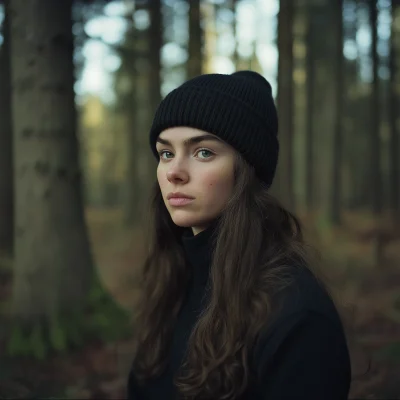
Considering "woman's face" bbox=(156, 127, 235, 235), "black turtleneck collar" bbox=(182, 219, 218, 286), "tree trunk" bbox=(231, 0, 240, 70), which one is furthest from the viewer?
"tree trunk" bbox=(231, 0, 240, 70)

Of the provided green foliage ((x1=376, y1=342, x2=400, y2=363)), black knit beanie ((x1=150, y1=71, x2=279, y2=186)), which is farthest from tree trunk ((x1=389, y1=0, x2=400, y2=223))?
black knit beanie ((x1=150, y1=71, x2=279, y2=186))

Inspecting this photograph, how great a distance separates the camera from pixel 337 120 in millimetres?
14211

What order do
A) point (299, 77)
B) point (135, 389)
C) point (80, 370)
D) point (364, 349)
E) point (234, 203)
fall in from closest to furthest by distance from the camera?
point (234, 203)
point (135, 389)
point (80, 370)
point (364, 349)
point (299, 77)

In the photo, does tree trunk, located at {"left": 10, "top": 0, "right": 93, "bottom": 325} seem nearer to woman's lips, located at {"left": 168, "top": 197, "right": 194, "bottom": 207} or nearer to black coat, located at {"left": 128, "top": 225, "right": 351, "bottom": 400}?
woman's lips, located at {"left": 168, "top": 197, "right": 194, "bottom": 207}

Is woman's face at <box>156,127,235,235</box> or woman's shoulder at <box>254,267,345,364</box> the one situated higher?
woman's face at <box>156,127,235,235</box>

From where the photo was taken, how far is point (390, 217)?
609 inches

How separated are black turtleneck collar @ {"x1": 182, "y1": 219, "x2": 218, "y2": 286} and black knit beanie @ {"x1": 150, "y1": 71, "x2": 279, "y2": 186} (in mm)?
439

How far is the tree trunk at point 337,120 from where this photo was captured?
39.2 ft

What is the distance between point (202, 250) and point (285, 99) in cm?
829

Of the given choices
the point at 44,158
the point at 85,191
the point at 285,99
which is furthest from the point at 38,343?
the point at 285,99

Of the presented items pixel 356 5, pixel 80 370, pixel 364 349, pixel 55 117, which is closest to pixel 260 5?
pixel 356 5

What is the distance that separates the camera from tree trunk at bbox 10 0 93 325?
500 centimetres

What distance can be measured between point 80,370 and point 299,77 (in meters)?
16.0

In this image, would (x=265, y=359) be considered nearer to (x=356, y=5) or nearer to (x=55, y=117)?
(x=55, y=117)
